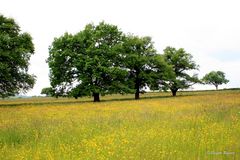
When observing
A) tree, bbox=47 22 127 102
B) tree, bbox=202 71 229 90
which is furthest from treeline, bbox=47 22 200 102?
tree, bbox=202 71 229 90

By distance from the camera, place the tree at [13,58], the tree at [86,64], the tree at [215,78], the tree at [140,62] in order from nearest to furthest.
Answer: the tree at [13,58], the tree at [86,64], the tree at [140,62], the tree at [215,78]

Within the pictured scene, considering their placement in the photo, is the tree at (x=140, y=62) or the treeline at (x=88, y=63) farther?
the tree at (x=140, y=62)

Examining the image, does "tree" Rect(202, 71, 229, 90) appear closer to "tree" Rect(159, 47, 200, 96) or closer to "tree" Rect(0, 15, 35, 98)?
"tree" Rect(159, 47, 200, 96)

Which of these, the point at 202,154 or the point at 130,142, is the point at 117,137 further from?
the point at 202,154

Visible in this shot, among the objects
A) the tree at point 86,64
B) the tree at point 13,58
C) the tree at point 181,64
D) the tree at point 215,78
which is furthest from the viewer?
the tree at point 215,78

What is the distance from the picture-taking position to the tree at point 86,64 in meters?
49.4

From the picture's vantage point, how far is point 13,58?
142 feet

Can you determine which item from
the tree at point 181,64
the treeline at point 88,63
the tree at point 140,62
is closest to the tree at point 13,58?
the treeline at point 88,63

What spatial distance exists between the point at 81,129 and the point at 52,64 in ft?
122

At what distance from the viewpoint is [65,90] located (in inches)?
2023

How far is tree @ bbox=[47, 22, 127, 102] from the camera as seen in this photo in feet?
162

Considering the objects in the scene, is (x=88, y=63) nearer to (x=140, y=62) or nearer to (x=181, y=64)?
(x=140, y=62)

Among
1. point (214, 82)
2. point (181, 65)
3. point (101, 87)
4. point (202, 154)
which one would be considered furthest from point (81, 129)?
point (214, 82)

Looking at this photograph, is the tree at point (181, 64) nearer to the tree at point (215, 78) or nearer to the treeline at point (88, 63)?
the treeline at point (88, 63)
